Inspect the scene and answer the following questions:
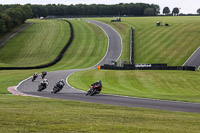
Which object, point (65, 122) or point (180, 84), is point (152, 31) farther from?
point (65, 122)

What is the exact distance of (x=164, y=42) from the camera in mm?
90562

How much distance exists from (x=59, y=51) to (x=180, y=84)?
50.2 metres

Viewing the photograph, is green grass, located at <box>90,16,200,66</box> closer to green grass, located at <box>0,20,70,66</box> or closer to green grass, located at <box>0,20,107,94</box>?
green grass, located at <box>0,20,107,94</box>

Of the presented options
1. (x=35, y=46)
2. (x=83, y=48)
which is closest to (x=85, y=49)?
(x=83, y=48)

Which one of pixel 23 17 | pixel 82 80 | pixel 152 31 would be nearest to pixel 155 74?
pixel 82 80

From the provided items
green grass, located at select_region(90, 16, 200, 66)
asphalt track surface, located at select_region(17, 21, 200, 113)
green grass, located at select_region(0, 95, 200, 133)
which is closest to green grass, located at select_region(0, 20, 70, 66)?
asphalt track surface, located at select_region(17, 21, 200, 113)

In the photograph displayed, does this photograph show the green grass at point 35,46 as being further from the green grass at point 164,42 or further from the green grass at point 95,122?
the green grass at point 95,122

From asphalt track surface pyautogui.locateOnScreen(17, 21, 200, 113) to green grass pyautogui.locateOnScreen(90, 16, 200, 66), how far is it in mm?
2730

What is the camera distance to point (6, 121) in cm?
1430

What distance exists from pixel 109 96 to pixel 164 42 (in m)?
64.1

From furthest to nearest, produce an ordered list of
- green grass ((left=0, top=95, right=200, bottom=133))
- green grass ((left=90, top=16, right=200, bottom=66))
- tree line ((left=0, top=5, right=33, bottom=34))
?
tree line ((left=0, top=5, right=33, bottom=34)) < green grass ((left=90, top=16, right=200, bottom=66)) < green grass ((left=0, top=95, right=200, bottom=133))

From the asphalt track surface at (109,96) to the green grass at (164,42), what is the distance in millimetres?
2730

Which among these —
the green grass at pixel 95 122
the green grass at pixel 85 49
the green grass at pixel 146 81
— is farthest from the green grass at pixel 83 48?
the green grass at pixel 95 122

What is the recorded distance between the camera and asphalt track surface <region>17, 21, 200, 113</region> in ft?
73.5
